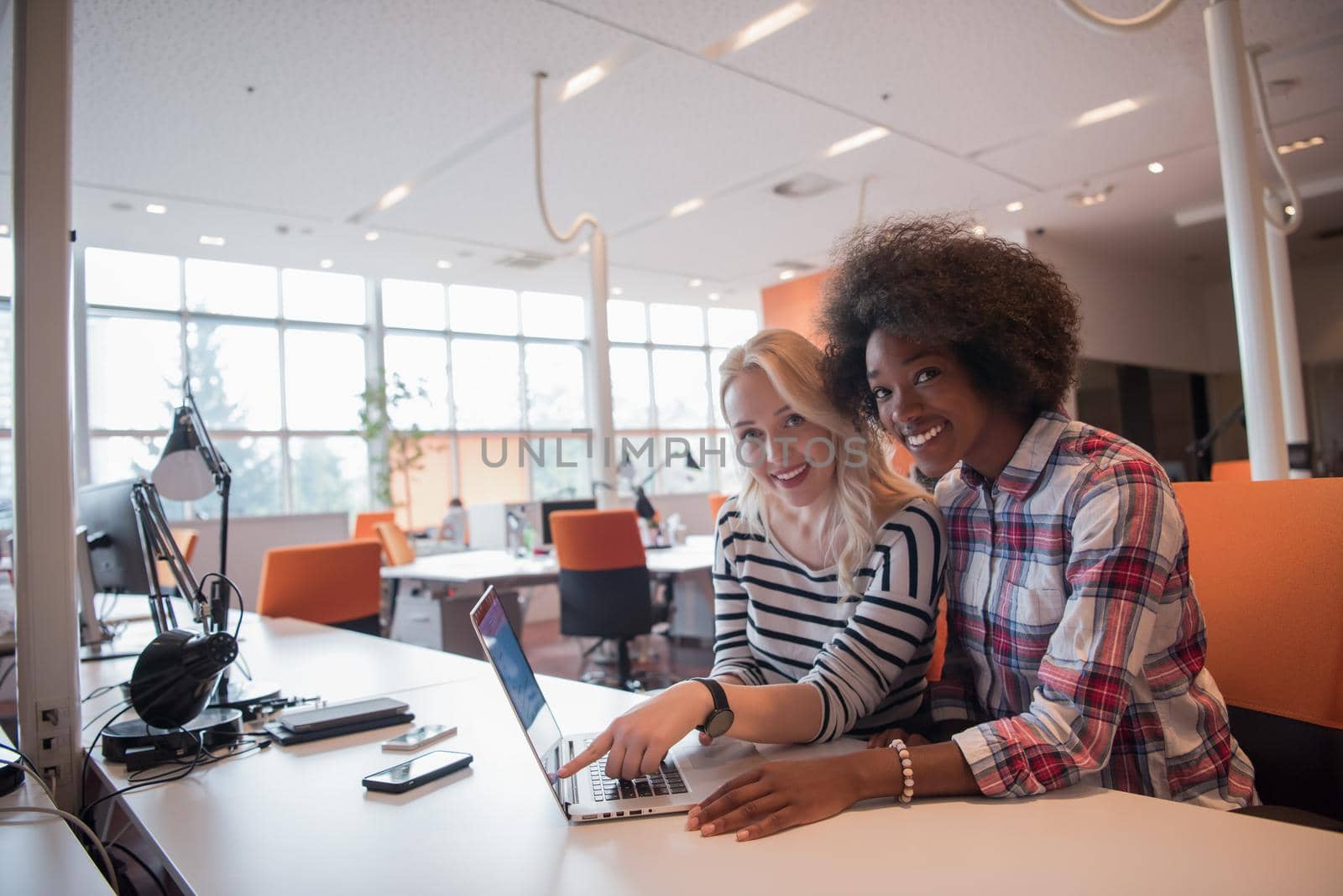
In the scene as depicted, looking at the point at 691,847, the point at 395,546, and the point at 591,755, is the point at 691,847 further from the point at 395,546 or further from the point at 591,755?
the point at 395,546

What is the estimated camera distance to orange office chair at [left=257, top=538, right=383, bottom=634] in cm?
321

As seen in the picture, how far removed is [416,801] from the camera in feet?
3.76

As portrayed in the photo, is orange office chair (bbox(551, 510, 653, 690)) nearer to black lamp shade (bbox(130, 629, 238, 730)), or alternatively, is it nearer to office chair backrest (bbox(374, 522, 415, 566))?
office chair backrest (bbox(374, 522, 415, 566))

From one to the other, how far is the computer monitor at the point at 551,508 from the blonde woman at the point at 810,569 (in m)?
4.18

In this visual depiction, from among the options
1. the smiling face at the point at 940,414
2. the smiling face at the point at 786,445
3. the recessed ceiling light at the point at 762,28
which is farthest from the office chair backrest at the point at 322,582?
the recessed ceiling light at the point at 762,28

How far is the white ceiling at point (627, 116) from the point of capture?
3887 millimetres

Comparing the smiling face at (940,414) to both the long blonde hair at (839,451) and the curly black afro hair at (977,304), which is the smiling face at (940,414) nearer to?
the curly black afro hair at (977,304)

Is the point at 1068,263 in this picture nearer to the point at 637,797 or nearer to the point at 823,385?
the point at 823,385

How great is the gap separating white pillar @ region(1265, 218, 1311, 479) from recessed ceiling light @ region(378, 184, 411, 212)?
5.17m

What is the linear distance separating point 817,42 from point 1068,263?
5.20 meters

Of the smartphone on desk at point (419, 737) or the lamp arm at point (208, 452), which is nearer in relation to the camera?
the smartphone on desk at point (419, 737)

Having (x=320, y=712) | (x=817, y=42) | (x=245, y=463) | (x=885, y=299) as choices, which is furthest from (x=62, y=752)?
(x=245, y=463)

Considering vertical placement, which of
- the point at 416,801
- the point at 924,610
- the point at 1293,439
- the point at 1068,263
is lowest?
the point at 416,801

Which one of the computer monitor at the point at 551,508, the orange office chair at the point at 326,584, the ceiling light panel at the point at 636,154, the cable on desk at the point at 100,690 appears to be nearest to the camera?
the cable on desk at the point at 100,690
